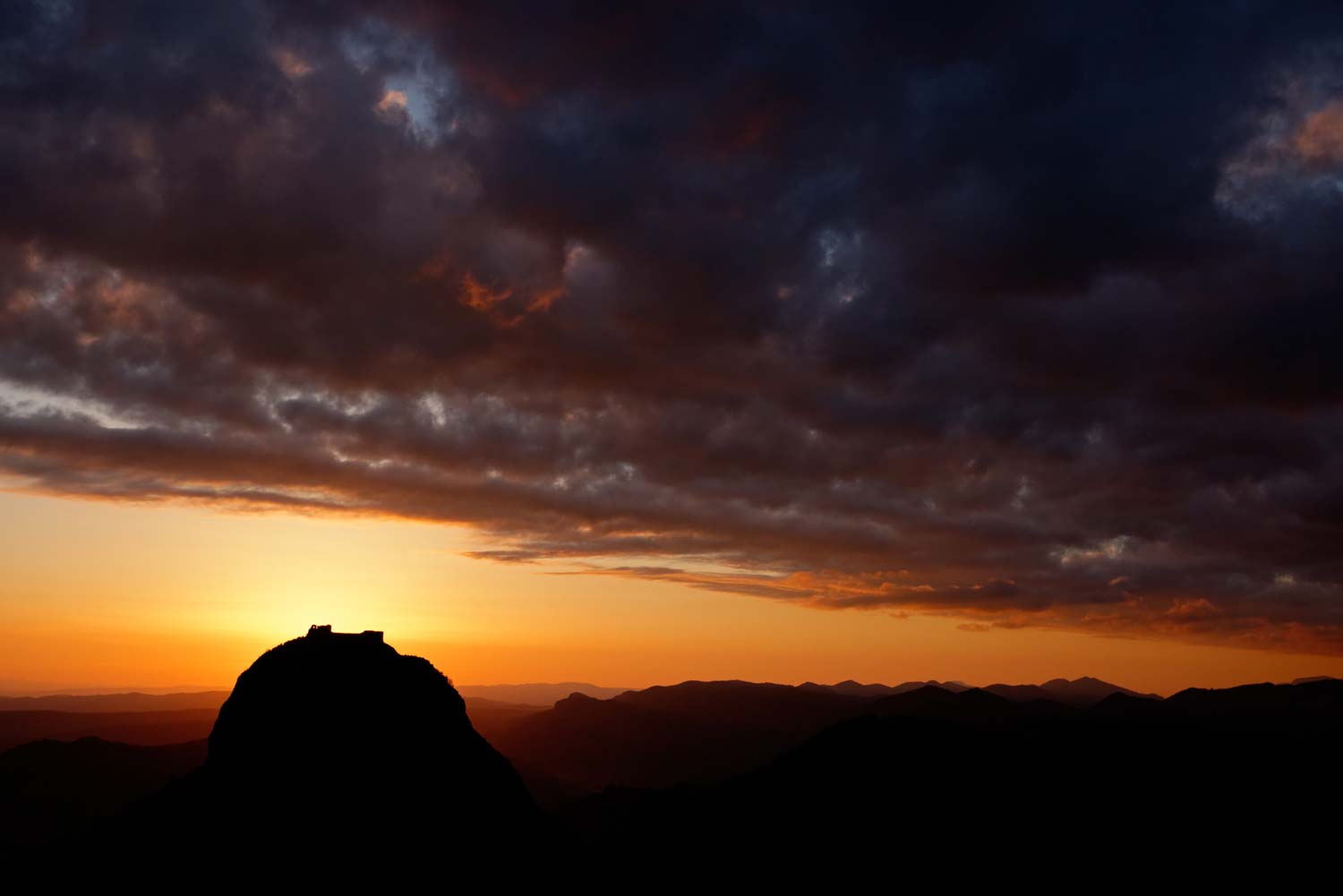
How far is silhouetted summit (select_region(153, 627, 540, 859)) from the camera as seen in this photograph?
52.8 m

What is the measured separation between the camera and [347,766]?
5494 centimetres

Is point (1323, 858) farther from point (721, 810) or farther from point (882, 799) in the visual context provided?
point (721, 810)

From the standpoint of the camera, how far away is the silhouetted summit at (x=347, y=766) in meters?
52.8

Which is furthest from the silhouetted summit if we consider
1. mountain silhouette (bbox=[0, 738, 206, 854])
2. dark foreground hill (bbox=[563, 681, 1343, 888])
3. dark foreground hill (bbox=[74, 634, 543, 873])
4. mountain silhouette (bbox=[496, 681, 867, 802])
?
mountain silhouette (bbox=[496, 681, 867, 802])

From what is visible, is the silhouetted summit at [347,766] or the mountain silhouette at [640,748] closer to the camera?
the silhouetted summit at [347,766]

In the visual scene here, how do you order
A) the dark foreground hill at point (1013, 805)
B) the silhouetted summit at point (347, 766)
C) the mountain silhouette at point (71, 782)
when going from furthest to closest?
the mountain silhouette at point (71, 782), the dark foreground hill at point (1013, 805), the silhouetted summit at point (347, 766)

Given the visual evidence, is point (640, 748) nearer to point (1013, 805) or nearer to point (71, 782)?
point (71, 782)

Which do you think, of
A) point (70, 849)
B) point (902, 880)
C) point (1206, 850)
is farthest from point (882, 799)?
point (70, 849)

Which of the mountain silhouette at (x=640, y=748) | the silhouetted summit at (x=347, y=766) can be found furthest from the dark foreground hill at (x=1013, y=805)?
the mountain silhouette at (x=640, y=748)

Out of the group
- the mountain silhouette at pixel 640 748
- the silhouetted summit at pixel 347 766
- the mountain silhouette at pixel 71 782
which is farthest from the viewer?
the mountain silhouette at pixel 640 748

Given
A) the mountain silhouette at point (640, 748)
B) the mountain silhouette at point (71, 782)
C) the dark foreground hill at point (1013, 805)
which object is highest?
the dark foreground hill at point (1013, 805)

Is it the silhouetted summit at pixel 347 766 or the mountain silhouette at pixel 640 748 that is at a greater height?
the silhouetted summit at pixel 347 766

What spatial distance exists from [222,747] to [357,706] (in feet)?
31.5

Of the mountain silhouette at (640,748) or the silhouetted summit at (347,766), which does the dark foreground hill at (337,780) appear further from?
the mountain silhouette at (640,748)
